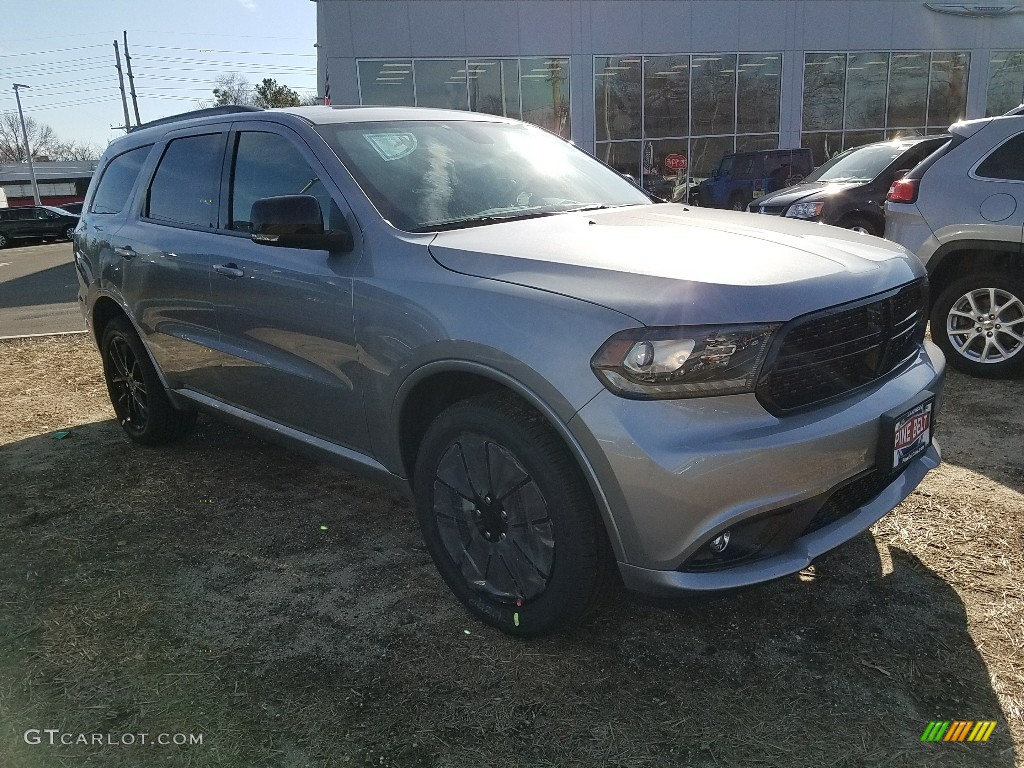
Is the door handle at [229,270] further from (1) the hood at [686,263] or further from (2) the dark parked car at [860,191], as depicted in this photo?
(2) the dark parked car at [860,191]

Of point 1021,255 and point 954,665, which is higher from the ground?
point 1021,255

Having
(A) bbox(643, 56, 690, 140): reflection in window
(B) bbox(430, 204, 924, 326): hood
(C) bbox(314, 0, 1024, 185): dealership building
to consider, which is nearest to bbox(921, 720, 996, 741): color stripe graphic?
(B) bbox(430, 204, 924, 326): hood

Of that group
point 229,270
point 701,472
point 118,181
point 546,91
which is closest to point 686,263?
point 701,472

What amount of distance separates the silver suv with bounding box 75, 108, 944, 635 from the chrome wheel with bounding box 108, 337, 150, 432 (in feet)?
3.46

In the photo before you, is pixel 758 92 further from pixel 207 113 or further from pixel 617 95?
pixel 207 113

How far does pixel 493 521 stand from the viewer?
259 centimetres

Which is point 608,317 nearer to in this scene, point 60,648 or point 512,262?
point 512,262

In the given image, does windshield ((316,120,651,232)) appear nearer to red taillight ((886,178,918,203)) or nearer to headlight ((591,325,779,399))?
headlight ((591,325,779,399))

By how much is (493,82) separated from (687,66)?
19.8 ft

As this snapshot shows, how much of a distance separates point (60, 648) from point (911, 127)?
2834 centimetres

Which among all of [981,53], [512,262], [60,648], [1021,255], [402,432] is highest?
[981,53]

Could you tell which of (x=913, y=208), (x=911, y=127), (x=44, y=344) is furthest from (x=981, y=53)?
(x=44, y=344)

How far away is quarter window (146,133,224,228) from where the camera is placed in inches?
149

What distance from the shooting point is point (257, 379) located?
3500 millimetres
